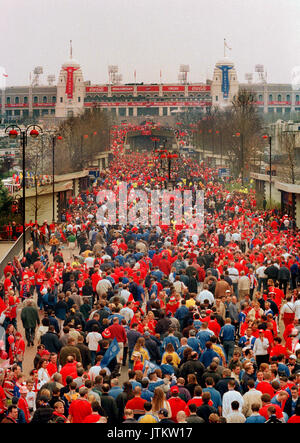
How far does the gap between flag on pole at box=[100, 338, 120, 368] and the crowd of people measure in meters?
0.02

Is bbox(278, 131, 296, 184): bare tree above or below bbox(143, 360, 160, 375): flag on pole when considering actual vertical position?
above

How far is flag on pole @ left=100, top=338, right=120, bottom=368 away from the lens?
52.2 ft

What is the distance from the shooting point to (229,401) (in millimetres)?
12984

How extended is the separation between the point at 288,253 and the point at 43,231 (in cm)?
1145

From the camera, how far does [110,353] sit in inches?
635

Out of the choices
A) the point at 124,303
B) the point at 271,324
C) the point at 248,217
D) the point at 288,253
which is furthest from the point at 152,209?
the point at 271,324

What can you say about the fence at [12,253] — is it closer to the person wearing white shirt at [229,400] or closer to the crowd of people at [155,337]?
the crowd of people at [155,337]

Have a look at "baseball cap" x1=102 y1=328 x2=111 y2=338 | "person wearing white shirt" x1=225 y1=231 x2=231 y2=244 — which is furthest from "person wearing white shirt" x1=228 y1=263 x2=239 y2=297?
"person wearing white shirt" x1=225 y1=231 x2=231 y2=244

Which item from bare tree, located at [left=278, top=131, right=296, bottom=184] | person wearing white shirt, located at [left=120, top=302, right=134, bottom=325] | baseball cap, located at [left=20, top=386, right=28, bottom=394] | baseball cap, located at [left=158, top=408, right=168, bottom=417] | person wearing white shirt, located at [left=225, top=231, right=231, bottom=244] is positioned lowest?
person wearing white shirt, located at [left=225, top=231, right=231, bottom=244]

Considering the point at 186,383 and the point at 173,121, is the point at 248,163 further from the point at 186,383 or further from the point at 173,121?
the point at 173,121

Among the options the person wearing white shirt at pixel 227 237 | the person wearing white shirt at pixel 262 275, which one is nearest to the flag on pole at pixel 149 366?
the person wearing white shirt at pixel 262 275

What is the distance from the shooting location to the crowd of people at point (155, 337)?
42.5 ft

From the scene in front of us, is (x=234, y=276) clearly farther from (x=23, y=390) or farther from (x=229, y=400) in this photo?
(x=229, y=400)

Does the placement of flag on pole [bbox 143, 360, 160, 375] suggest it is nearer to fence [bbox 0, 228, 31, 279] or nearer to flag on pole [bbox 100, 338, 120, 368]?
flag on pole [bbox 100, 338, 120, 368]
